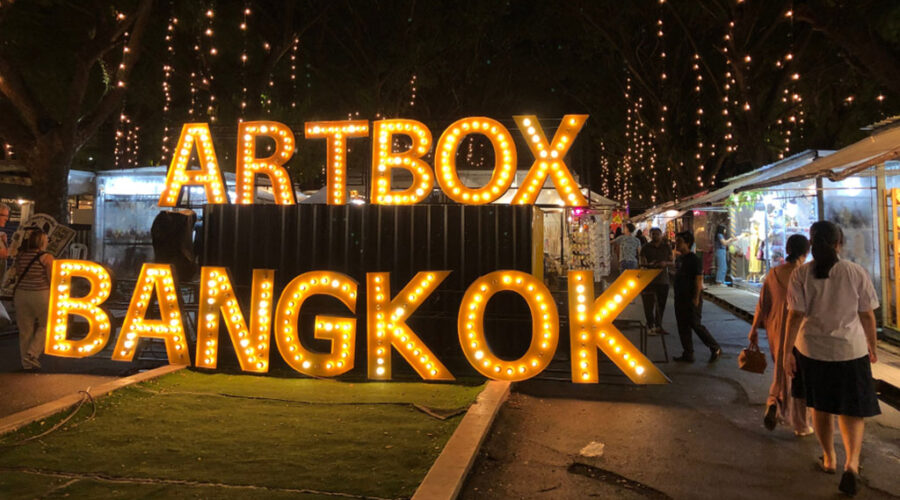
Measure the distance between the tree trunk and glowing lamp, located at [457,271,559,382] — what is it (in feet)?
37.1

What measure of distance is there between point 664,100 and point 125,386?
24226 millimetres

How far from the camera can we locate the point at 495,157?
7.47 metres

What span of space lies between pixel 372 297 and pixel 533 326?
6.06 ft

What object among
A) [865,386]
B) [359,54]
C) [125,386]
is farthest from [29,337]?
[359,54]

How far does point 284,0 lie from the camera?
1755cm

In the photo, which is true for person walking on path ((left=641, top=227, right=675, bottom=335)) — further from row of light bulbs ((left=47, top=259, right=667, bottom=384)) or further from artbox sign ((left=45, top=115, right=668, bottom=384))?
row of light bulbs ((left=47, top=259, right=667, bottom=384))

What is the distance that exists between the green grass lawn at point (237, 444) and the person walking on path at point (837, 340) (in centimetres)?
298

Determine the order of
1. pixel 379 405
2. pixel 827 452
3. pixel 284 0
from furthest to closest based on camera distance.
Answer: pixel 284 0
pixel 379 405
pixel 827 452

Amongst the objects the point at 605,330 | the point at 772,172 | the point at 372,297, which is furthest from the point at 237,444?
the point at 772,172

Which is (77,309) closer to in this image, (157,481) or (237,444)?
(237,444)

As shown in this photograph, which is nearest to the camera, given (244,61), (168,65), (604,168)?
(244,61)

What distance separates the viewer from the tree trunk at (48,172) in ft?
44.4

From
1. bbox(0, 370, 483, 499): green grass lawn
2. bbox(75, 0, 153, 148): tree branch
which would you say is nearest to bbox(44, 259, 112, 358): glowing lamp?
bbox(0, 370, 483, 499): green grass lawn

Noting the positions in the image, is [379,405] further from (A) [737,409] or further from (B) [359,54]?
(B) [359,54]
